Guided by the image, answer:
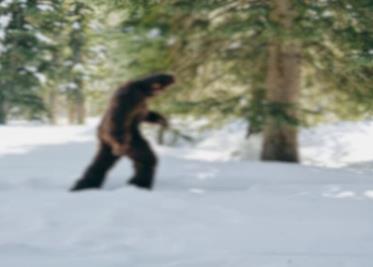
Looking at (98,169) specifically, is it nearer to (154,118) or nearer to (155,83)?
(154,118)

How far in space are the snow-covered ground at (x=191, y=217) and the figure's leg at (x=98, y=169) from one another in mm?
326

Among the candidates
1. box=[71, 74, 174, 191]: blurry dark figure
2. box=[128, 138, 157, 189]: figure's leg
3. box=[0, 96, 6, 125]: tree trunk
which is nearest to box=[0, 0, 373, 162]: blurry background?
box=[71, 74, 174, 191]: blurry dark figure

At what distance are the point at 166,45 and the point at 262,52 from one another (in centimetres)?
177

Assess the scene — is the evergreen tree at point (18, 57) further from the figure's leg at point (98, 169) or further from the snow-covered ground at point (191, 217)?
the figure's leg at point (98, 169)

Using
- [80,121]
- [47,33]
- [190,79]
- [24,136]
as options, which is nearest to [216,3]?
[190,79]

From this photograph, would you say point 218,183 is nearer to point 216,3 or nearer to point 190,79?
point 216,3

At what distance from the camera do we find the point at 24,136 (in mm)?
14344

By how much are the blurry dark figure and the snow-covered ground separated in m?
0.33

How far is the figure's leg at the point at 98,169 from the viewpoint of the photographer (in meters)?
7.55

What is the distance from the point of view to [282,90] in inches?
428

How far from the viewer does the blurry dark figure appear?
7.38 m

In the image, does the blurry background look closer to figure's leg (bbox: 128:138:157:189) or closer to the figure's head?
the figure's head

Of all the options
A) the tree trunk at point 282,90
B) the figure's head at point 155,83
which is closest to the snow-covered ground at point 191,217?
the figure's head at point 155,83

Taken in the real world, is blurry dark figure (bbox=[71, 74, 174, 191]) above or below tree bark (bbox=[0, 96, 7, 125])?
above
